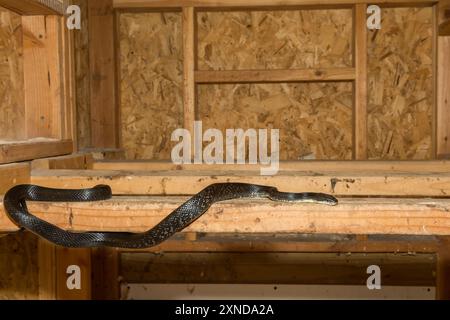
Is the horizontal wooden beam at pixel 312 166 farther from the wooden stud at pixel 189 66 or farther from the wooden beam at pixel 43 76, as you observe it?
the wooden stud at pixel 189 66

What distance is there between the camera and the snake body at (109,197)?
136 cm

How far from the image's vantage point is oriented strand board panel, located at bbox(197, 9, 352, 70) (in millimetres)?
3416

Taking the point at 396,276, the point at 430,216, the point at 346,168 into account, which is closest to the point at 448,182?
the point at 430,216

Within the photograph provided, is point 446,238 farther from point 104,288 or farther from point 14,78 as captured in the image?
point 14,78

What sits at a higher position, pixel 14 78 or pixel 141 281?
pixel 14 78

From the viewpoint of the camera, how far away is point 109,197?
1.51 meters

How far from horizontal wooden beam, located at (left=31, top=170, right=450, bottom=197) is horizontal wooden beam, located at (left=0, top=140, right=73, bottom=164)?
12cm

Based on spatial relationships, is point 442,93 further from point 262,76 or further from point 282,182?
point 282,182

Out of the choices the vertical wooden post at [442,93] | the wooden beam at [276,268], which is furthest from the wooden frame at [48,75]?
the vertical wooden post at [442,93]

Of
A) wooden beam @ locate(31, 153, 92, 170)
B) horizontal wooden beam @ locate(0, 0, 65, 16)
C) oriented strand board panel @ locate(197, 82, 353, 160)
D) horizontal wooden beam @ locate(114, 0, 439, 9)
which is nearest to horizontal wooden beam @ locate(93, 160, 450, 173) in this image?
wooden beam @ locate(31, 153, 92, 170)

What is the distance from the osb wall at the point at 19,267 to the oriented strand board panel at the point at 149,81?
35.6 inches

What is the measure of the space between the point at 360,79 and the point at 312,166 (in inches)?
35.4

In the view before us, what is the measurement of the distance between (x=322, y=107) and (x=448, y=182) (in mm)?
1842

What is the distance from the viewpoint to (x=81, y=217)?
138 cm
